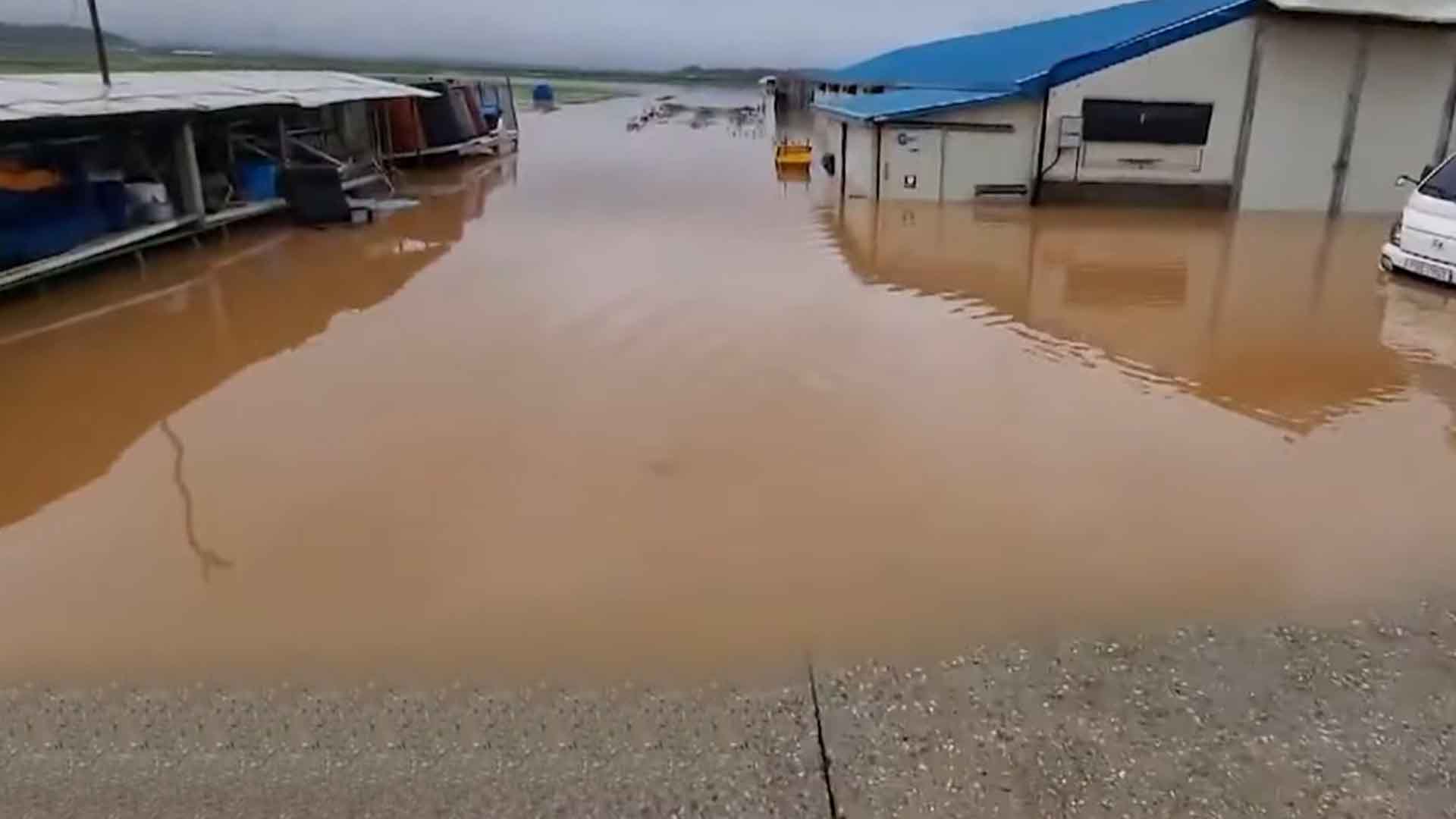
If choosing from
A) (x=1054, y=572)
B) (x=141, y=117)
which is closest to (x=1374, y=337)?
(x=1054, y=572)

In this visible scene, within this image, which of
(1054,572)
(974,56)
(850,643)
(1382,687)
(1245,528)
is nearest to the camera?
(1382,687)

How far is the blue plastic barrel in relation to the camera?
555 inches

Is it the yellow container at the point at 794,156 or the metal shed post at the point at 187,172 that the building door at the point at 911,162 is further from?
the metal shed post at the point at 187,172

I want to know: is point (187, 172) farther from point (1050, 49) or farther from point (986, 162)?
point (1050, 49)

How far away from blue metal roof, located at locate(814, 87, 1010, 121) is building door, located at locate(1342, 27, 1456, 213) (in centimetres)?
602

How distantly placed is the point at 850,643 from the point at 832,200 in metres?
14.6

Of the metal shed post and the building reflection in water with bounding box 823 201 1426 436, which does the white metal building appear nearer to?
the building reflection in water with bounding box 823 201 1426 436

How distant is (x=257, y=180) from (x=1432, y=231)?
577 inches

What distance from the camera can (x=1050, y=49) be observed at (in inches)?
781

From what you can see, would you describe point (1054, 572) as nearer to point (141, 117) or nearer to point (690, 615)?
point (690, 615)

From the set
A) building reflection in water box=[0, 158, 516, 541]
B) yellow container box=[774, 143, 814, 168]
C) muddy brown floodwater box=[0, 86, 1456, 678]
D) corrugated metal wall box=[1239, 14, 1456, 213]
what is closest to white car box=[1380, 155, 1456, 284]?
muddy brown floodwater box=[0, 86, 1456, 678]

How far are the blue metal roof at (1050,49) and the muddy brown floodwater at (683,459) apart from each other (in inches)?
232

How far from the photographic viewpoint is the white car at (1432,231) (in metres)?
9.93

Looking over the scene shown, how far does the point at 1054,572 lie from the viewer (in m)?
4.61
